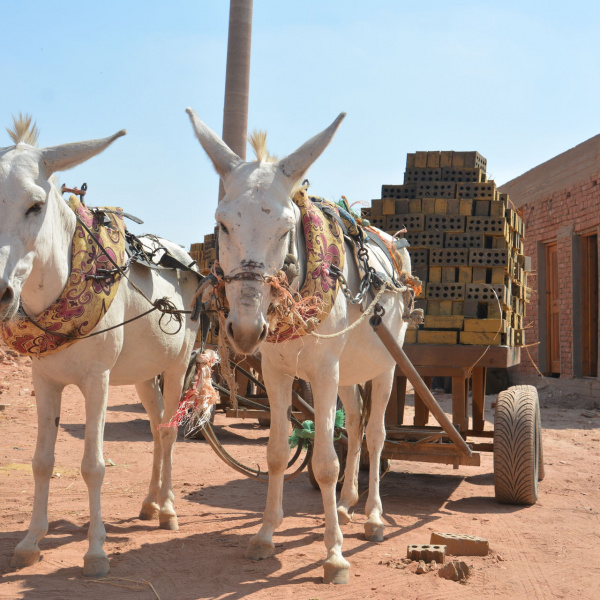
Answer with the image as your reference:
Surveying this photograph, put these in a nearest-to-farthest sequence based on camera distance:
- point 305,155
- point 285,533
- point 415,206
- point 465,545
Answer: point 305,155, point 465,545, point 285,533, point 415,206

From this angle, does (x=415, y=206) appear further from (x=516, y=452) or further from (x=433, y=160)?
(x=516, y=452)

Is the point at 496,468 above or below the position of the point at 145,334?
below

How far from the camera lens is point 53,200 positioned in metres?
3.84

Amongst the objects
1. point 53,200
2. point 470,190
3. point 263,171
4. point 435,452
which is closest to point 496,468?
point 435,452

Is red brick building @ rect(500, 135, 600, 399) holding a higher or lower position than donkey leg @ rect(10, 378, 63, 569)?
higher

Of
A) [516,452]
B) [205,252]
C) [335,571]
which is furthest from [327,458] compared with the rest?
[205,252]

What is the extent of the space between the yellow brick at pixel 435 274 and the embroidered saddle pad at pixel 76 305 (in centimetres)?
382

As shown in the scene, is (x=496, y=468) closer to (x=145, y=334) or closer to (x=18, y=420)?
(x=145, y=334)

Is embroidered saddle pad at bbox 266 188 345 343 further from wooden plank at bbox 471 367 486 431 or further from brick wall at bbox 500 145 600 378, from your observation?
brick wall at bbox 500 145 600 378

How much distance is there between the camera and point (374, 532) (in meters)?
4.97

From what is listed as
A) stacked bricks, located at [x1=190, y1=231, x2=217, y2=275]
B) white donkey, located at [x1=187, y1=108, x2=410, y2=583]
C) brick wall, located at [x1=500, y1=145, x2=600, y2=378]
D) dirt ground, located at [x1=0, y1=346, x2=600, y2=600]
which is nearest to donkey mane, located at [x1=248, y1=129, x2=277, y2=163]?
white donkey, located at [x1=187, y1=108, x2=410, y2=583]

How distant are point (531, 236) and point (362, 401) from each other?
1232 cm

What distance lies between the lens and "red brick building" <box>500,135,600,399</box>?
1399 cm

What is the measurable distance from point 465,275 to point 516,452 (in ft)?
6.47
